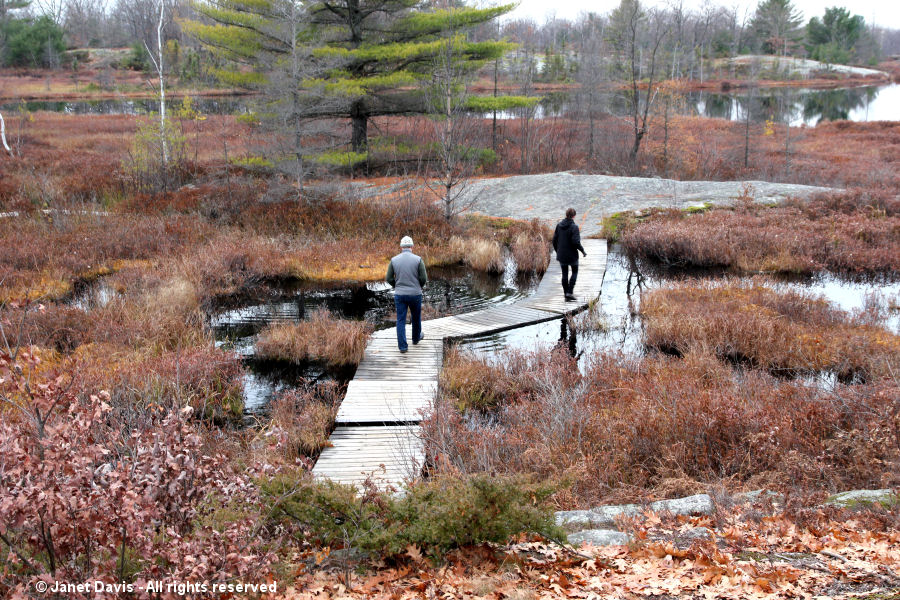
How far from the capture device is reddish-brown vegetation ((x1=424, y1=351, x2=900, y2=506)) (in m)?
5.98

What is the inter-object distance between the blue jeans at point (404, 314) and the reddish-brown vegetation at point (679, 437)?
196 cm

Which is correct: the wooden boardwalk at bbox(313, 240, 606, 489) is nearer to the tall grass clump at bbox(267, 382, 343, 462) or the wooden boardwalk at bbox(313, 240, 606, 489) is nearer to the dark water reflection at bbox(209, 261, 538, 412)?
the tall grass clump at bbox(267, 382, 343, 462)

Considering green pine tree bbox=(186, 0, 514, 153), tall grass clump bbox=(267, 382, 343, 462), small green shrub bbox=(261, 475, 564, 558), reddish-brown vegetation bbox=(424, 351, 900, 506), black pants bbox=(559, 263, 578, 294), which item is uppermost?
green pine tree bbox=(186, 0, 514, 153)

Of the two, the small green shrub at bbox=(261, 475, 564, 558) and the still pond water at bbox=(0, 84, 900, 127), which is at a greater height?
the still pond water at bbox=(0, 84, 900, 127)

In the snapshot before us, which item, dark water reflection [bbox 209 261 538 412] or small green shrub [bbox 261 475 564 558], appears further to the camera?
dark water reflection [bbox 209 261 538 412]

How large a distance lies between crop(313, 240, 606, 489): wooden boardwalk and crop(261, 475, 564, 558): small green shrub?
0.81 m

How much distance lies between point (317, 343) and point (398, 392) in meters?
2.39

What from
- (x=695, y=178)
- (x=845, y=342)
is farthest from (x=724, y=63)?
(x=845, y=342)

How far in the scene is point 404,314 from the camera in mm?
9898

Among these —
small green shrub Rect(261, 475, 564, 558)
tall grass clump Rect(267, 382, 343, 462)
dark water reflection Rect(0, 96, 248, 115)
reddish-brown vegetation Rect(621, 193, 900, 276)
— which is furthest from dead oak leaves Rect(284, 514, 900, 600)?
dark water reflection Rect(0, 96, 248, 115)

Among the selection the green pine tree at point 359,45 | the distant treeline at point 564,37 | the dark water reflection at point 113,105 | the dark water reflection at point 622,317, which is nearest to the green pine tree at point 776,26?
the distant treeline at point 564,37

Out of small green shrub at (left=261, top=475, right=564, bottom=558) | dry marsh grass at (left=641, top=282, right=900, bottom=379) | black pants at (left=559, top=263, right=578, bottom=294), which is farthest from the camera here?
black pants at (left=559, top=263, right=578, bottom=294)

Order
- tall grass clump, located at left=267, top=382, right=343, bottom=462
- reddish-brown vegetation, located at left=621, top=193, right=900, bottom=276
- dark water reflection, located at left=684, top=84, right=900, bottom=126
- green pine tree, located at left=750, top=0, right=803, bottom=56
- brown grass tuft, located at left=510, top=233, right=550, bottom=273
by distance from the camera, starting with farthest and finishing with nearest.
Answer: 1. green pine tree, located at left=750, top=0, right=803, bottom=56
2. dark water reflection, located at left=684, top=84, right=900, bottom=126
3. brown grass tuft, located at left=510, top=233, right=550, bottom=273
4. reddish-brown vegetation, located at left=621, top=193, right=900, bottom=276
5. tall grass clump, located at left=267, top=382, right=343, bottom=462

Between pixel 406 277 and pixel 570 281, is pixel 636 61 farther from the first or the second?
pixel 406 277
